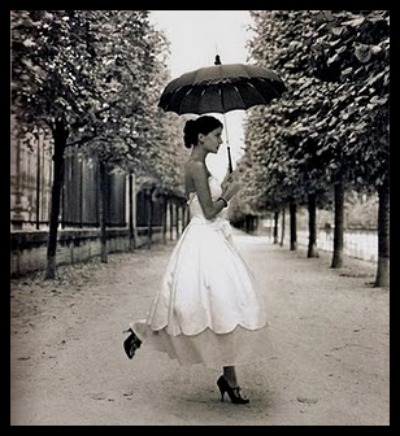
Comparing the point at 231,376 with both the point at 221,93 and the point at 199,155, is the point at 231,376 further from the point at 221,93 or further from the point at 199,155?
the point at 221,93

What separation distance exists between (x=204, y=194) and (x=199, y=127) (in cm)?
49

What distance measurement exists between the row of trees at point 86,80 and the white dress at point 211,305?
1.53 metres

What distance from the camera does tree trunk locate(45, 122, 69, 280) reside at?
5.98 meters

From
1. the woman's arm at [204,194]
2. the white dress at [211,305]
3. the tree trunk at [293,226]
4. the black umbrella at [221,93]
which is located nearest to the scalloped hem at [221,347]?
the white dress at [211,305]

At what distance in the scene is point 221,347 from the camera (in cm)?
445

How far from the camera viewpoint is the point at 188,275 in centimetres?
446

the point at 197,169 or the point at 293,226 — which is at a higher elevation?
the point at 197,169

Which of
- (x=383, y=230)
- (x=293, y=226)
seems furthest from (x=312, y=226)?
(x=383, y=230)

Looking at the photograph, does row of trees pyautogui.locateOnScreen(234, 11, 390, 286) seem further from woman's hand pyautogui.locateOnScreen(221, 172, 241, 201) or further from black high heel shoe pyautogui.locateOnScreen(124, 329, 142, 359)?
black high heel shoe pyautogui.locateOnScreen(124, 329, 142, 359)
